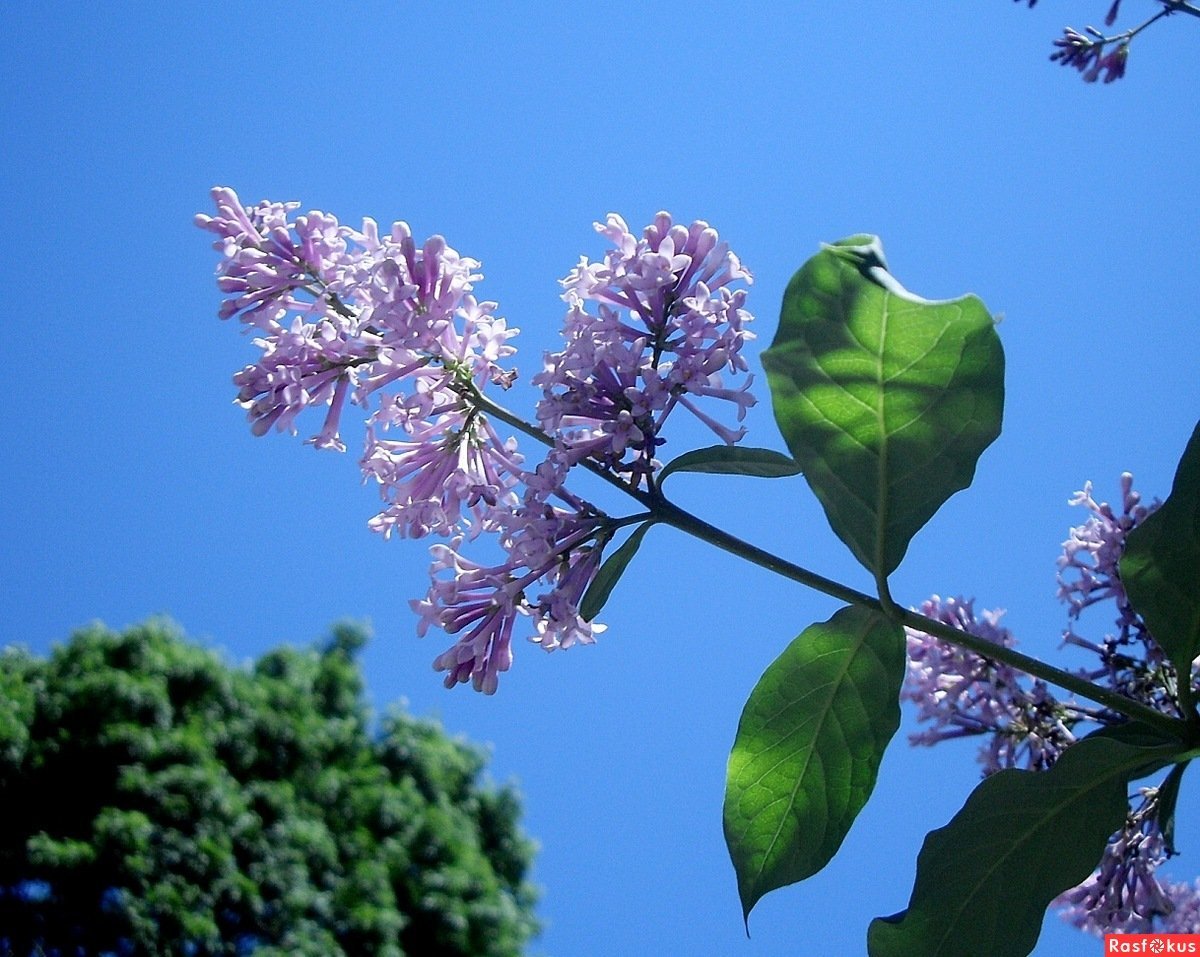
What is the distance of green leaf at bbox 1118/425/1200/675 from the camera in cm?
111

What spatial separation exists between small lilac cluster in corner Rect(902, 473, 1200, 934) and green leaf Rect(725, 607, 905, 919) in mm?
753

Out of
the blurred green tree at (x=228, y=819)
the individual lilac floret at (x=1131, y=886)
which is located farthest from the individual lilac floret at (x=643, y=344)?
the blurred green tree at (x=228, y=819)

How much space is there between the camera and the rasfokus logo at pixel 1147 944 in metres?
1.90

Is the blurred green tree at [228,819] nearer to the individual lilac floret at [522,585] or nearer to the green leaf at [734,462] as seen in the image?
the individual lilac floret at [522,585]

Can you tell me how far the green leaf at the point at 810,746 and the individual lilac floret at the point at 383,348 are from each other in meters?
0.39

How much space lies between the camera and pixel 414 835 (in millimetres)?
13305

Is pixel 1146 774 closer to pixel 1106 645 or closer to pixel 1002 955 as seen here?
pixel 1002 955

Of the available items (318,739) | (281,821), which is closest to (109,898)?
(281,821)

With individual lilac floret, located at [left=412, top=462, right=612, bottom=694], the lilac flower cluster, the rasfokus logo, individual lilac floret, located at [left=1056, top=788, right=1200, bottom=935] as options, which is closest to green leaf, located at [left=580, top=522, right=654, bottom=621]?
individual lilac floret, located at [left=412, top=462, right=612, bottom=694]

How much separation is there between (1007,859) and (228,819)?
39.7 feet

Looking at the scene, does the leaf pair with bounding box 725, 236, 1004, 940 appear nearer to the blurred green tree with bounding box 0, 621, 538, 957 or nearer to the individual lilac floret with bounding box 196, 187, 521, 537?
the individual lilac floret with bounding box 196, 187, 521, 537

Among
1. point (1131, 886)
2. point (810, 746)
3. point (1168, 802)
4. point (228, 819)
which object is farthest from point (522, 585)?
point (228, 819)

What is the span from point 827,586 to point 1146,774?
408 mm

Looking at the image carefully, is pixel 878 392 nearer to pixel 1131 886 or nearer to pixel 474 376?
pixel 474 376
